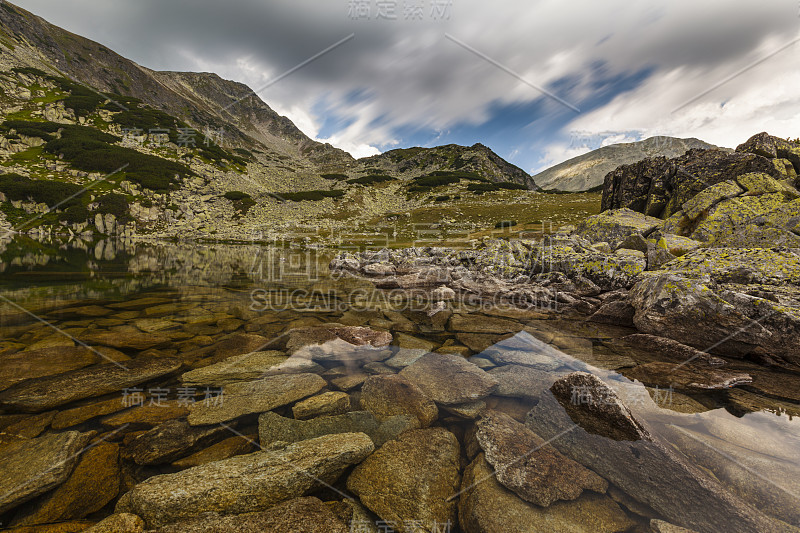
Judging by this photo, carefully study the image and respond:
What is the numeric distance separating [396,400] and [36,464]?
514 cm

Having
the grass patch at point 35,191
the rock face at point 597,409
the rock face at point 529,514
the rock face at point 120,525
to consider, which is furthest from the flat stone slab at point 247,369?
the grass patch at point 35,191

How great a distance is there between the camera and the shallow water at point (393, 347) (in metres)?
4.14

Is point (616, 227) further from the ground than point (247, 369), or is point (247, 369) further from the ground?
point (616, 227)

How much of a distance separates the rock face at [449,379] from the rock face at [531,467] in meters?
1.08

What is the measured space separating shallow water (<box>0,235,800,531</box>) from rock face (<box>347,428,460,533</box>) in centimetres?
77

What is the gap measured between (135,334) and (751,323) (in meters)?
17.1

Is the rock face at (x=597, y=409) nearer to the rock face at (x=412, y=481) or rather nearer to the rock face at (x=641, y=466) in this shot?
the rock face at (x=641, y=466)

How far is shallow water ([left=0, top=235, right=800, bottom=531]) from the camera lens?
4137mm

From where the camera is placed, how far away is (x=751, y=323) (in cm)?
710

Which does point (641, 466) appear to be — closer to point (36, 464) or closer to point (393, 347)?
point (393, 347)

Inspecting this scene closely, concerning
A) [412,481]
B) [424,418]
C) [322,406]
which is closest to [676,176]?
[424,418]

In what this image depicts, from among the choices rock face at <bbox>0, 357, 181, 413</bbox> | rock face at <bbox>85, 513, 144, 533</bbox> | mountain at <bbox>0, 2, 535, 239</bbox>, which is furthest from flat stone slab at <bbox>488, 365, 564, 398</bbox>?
mountain at <bbox>0, 2, 535, 239</bbox>

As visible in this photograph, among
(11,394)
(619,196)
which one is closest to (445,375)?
(11,394)

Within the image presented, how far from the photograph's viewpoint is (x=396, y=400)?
18.9ft
